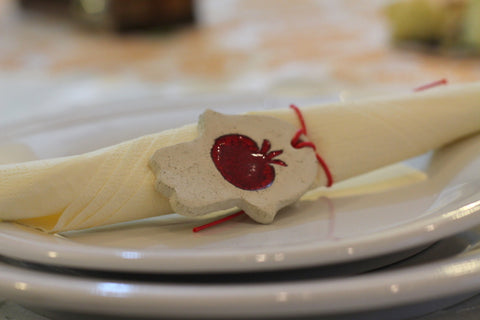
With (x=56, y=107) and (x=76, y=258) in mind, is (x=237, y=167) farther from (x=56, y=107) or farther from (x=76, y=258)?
(x=56, y=107)

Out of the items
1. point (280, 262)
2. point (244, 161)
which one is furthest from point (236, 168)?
point (280, 262)

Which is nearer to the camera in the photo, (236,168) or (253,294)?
(253,294)

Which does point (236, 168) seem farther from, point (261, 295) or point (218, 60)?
point (218, 60)

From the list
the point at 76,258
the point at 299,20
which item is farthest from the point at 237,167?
the point at 299,20

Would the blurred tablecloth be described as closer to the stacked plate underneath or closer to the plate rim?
the stacked plate underneath

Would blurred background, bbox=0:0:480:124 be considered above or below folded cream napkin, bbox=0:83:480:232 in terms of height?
below

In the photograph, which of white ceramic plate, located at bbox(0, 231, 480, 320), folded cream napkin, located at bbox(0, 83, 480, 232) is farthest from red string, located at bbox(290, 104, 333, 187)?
white ceramic plate, located at bbox(0, 231, 480, 320)
